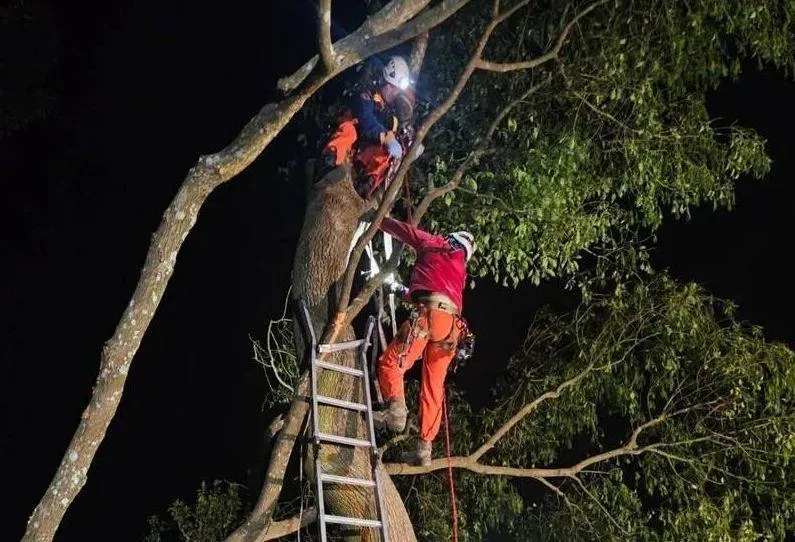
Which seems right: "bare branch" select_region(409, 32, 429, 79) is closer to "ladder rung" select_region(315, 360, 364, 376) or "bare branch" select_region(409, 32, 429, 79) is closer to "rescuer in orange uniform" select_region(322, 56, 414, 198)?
"rescuer in orange uniform" select_region(322, 56, 414, 198)

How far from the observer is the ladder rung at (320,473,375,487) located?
4.59m

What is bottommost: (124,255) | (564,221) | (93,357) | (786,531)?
(786,531)

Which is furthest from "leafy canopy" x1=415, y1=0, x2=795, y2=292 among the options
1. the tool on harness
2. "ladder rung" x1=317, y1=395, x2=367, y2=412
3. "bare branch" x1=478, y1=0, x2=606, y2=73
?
"ladder rung" x1=317, y1=395, x2=367, y2=412

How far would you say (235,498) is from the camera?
373 inches

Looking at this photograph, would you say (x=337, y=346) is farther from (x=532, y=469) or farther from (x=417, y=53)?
(x=532, y=469)

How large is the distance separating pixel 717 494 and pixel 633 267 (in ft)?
6.41

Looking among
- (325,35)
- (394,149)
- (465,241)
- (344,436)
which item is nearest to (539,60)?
(394,149)

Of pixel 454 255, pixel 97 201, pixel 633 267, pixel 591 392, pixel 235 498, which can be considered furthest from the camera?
pixel 97 201

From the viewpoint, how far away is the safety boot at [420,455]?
5.35 metres

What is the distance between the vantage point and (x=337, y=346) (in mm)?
4906

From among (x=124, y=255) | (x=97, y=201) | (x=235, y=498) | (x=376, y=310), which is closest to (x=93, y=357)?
(x=124, y=255)

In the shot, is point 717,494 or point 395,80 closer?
point 395,80

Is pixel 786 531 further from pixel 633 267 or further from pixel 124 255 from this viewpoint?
pixel 124 255

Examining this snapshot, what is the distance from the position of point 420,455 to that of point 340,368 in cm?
83
